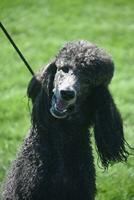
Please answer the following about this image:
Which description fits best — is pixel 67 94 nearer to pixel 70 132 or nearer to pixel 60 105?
pixel 60 105

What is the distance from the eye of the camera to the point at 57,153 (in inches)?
192

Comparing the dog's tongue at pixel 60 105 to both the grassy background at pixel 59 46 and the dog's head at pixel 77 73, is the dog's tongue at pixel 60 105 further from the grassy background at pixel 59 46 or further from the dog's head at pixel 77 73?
the grassy background at pixel 59 46

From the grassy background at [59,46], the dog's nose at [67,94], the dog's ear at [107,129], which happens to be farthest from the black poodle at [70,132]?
the grassy background at [59,46]

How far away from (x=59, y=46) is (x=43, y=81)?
523 cm

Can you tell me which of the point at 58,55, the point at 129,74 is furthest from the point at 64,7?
the point at 58,55

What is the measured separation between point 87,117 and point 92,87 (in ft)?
0.82

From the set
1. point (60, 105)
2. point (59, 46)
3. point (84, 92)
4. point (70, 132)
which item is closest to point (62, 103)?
point (60, 105)

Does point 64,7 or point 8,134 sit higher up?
point 64,7

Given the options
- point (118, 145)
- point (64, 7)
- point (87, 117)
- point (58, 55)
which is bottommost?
point (118, 145)

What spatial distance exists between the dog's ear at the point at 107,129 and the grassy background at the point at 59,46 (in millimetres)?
1387

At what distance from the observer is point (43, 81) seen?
4.80 m

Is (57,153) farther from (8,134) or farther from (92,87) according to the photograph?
(8,134)

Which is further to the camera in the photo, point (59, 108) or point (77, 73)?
point (77, 73)

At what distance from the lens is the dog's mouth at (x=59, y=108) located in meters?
4.52
